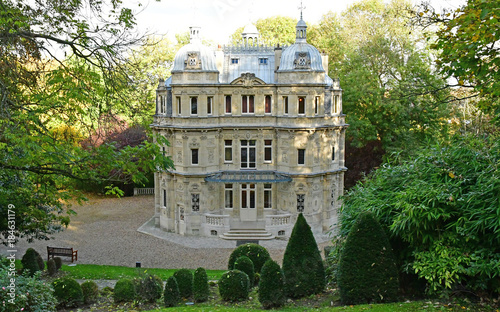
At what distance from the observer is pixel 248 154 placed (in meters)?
34.1

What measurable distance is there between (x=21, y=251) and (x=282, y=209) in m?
15.7

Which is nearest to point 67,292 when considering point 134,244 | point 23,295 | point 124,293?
point 124,293

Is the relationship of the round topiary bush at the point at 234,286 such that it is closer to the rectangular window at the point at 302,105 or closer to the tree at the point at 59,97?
the tree at the point at 59,97

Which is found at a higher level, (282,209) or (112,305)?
(282,209)

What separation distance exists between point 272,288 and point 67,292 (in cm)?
727

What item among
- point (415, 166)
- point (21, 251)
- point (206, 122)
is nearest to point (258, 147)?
point (206, 122)

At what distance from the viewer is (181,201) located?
110 feet

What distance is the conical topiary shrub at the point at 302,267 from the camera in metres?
17.5

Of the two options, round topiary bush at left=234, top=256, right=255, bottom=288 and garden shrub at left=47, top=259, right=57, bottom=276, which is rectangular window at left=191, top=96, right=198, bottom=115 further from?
round topiary bush at left=234, top=256, right=255, bottom=288

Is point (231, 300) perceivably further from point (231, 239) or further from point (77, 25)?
point (231, 239)

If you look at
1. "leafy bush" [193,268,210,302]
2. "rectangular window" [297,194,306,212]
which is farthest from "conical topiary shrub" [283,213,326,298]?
"rectangular window" [297,194,306,212]

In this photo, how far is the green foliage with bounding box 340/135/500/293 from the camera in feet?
43.8

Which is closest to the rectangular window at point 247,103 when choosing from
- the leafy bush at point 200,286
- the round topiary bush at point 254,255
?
the round topiary bush at point 254,255

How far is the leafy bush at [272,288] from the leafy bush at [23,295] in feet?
21.2
